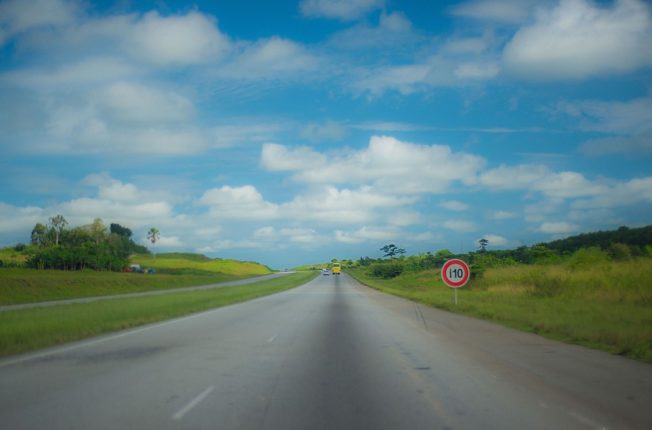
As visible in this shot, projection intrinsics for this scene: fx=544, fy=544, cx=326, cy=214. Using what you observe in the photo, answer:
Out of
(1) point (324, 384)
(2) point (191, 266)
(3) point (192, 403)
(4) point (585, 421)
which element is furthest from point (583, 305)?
(2) point (191, 266)

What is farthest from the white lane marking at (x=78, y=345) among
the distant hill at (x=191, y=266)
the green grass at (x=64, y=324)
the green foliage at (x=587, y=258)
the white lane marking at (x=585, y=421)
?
the distant hill at (x=191, y=266)

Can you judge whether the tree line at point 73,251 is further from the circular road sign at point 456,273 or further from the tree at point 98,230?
the circular road sign at point 456,273

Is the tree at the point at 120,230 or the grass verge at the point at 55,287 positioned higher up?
the tree at the point at 120,230

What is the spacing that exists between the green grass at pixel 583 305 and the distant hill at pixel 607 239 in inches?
1574

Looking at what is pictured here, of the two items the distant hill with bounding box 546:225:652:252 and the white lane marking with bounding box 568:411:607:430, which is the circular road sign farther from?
the distant hill with bounding box 546:225:652:252

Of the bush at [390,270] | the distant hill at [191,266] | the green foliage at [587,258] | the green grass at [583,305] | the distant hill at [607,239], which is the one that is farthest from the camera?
the distant hill at [191,266]

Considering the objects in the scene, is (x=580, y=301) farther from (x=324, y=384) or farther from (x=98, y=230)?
(x=98, y=230)

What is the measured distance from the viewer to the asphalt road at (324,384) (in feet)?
22.5

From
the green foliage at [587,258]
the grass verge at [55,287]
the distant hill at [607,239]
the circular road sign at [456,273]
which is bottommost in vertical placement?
the grass verge at [55,287]

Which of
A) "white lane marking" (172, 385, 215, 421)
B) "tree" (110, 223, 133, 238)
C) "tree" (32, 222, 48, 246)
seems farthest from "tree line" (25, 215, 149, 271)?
"white lane marking" (172, 385, 215, 421)

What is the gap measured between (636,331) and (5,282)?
4516 cm

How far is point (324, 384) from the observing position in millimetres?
9023

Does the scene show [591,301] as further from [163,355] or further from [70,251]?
[70,251]

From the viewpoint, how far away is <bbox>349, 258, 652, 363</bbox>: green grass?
13926mm
